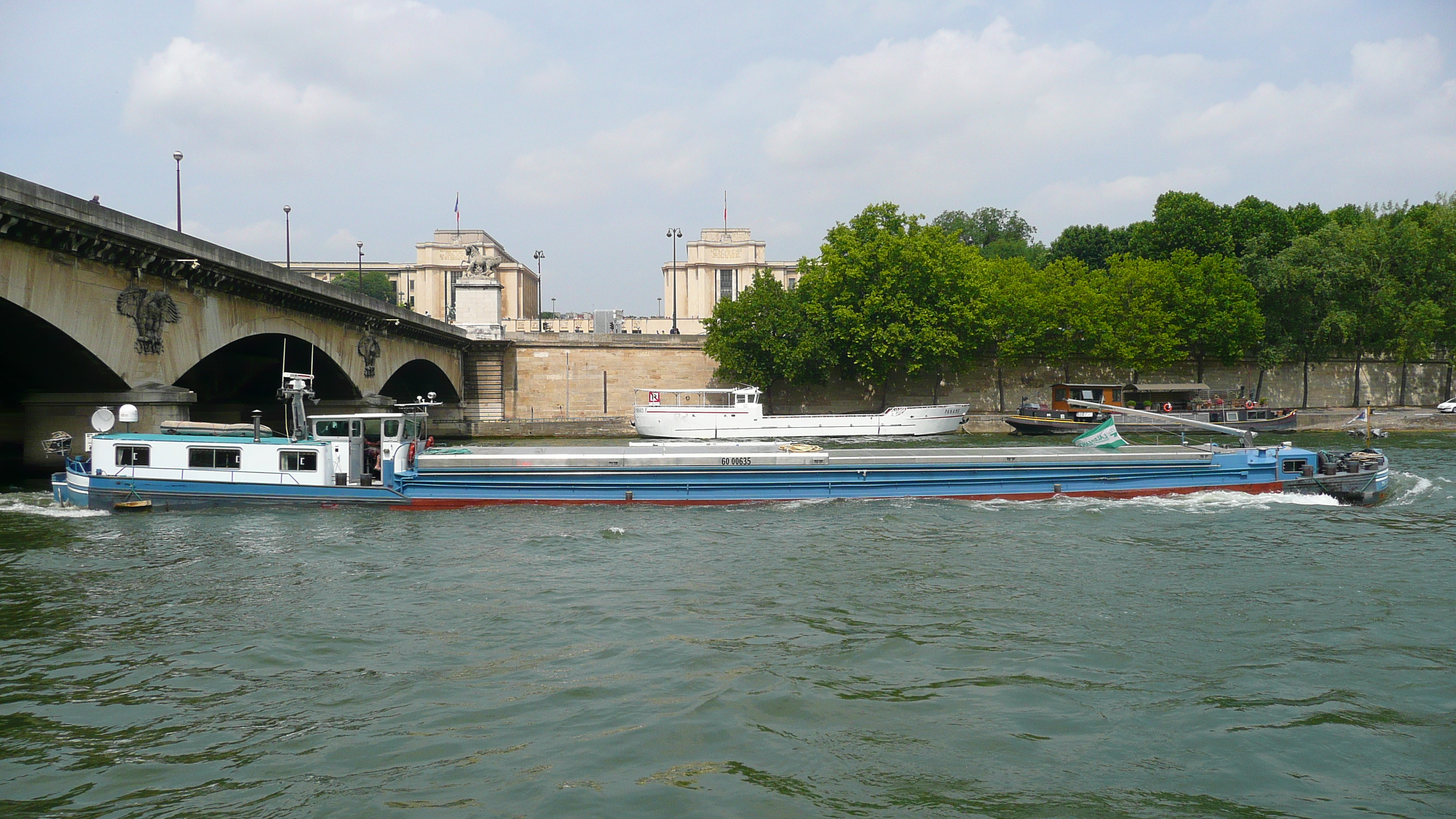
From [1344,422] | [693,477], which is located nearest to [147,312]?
[693,477]

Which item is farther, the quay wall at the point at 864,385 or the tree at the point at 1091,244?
the tree at the point at 1091,244

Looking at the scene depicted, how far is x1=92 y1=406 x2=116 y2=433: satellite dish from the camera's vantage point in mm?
19891

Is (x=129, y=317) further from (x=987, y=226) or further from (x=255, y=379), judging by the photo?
(x=987, y=226)

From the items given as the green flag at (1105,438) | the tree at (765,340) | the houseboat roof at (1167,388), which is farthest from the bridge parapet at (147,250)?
the houseboat roof at (1167,388)

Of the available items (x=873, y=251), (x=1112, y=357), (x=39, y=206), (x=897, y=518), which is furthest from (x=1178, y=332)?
(x=39, y=206)

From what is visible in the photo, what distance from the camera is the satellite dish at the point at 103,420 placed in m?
19.9

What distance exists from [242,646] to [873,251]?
151ft

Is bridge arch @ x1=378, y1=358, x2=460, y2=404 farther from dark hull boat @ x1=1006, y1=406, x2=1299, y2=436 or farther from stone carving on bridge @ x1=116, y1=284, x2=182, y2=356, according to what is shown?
dark hull boat @ x1=1006, y1=406, x2=1299, y2=436

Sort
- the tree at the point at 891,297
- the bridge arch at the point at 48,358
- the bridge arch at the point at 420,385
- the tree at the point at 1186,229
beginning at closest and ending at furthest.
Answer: the bridge arch at the point at 48,358
the bridge arch at the point at 420,385
the tree at the point at 891,297
the tree at the point at 1186,229

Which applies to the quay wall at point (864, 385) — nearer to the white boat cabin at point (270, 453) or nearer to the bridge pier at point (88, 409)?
the bridge pier at point (88, 409)

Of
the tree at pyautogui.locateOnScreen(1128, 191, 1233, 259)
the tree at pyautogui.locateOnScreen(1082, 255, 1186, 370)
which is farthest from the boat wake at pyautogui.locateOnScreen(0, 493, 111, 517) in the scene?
the tree at pyautogui.locateOnScreen(1128, 191, 1233, 259)

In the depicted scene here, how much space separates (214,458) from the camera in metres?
21.5

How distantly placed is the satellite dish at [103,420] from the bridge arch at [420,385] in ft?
91.2

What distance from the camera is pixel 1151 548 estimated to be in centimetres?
1758
